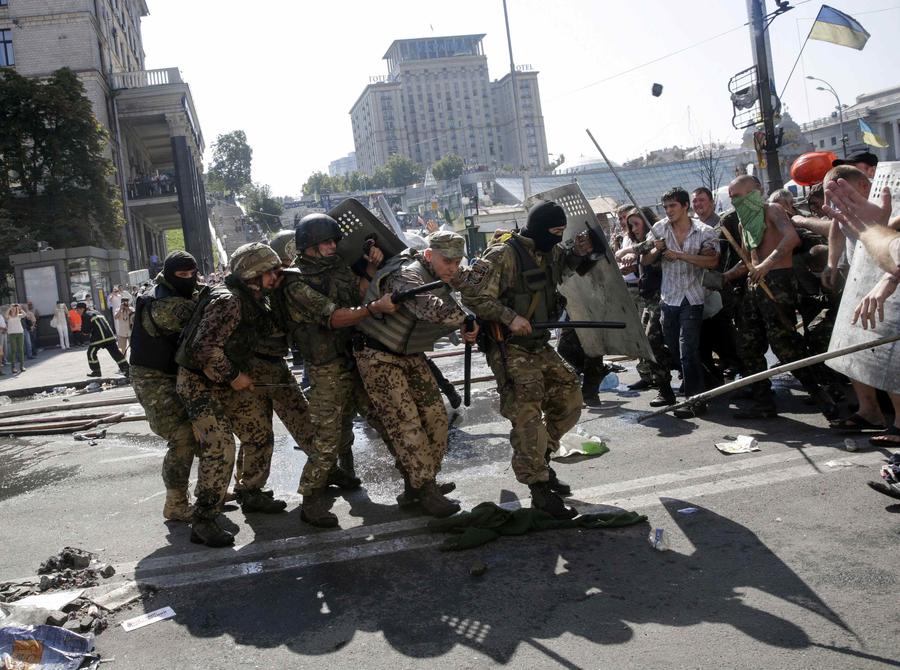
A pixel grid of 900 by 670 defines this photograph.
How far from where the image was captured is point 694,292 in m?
6.55

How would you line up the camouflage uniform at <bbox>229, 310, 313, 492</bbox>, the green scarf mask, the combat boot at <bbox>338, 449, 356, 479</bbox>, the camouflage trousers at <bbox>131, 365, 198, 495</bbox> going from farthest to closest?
the green scarf mask
the combat boot at <bbox>338, 449, 356, 479</bbox>
the camouflage uniform at <bbox>229, 310, 313, 492</bbox>
the camouflage trousers at <bbox>131, 365, 198, 495</bbox>

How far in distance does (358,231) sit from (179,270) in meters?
1.23

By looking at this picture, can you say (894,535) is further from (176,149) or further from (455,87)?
(455,87)

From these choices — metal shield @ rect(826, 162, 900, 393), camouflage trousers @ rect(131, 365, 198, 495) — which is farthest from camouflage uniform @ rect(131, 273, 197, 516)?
metal shield @ rect(826, 162, 900, 393)

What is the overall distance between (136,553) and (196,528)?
0.38 m

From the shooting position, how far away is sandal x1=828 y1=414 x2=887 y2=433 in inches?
216

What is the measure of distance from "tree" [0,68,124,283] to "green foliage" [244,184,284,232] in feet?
143

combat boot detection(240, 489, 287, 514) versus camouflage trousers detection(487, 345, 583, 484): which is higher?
camouflage trousers detection(487, 345, 583, 484)

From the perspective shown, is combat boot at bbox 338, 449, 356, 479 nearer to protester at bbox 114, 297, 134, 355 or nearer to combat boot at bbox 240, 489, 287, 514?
combat boot at bbox 240, 489, 287, 514

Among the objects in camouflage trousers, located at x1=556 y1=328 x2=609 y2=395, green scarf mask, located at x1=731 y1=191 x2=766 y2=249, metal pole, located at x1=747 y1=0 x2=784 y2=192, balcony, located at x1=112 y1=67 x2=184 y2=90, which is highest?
balcony, located at x1=112 y1=67 x2=184 y2=90

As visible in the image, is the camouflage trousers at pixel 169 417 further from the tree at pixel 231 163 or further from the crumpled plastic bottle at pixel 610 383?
the tree at pixel 231 163

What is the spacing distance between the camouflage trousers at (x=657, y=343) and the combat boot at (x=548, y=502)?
286 cm

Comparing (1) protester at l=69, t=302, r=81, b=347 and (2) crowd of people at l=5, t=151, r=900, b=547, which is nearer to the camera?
(2) crowd of people at l=5, t=151, r=900, b=547

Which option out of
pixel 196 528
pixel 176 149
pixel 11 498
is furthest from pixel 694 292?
pixel 176 149
